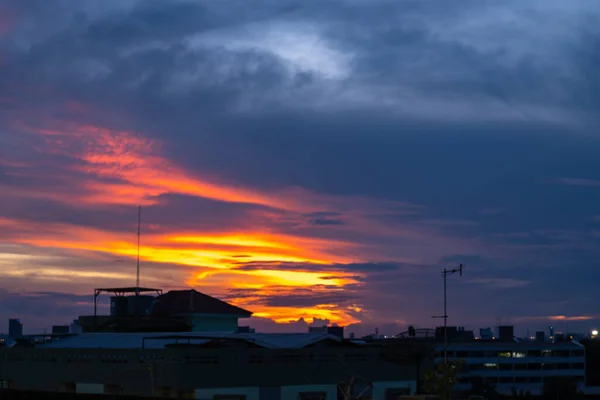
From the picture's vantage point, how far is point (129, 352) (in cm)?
5900

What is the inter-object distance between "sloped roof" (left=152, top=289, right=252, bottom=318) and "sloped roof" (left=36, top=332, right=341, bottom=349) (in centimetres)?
1407

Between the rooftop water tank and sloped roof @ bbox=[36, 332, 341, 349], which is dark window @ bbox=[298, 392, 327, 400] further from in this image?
the rooftop water tank

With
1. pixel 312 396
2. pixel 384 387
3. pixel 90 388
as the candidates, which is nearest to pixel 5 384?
→ pixel 90 388

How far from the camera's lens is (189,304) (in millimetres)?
96938

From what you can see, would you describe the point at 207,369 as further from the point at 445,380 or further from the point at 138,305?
the point at 138,305

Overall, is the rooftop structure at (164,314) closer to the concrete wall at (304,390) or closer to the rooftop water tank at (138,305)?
the rooftop water tank at (138,305)

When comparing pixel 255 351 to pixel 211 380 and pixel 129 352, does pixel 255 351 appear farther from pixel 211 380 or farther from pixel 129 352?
pixel 129 352

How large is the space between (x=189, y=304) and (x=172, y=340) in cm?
2575

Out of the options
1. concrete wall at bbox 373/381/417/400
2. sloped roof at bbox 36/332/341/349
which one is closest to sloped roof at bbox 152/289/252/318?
sloped roof at bbox 36/332/341/349

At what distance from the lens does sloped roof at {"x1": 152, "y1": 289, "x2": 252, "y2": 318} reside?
96000 mm

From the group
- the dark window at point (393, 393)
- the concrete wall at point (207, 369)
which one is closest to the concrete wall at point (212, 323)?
the concrete wall at point (207, 369)

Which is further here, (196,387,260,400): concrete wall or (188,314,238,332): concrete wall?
(188,314,238,332): concrete wall

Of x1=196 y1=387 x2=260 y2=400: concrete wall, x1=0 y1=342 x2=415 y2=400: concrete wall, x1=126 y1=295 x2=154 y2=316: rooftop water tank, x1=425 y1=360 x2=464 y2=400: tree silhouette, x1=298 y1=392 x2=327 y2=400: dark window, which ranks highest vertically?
x1=126 y1=295 x2=154 y2=316: rooftop water tank

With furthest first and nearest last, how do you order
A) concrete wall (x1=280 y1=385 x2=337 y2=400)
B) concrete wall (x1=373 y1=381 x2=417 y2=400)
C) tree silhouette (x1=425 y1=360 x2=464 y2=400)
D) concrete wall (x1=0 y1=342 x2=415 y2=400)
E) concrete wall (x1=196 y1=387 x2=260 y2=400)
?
concrete wall (x1=373 y1=381 x2=417 y2=400) < concrete wall (x1=280 y1=385 x2=337 y2=400) < concrete wall (x1=0 y1=342 x2=415 y2=400) < concrete wall (x1=196 y1=387 x2=260 y2=400) < tree silhouette (x1=425 y1=360 x2=464 y2=400)
